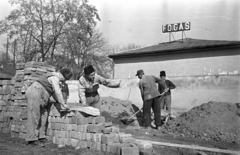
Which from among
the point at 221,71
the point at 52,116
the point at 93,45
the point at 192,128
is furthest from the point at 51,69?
the point at 93,45

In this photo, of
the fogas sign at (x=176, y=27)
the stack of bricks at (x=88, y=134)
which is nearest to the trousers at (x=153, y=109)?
the stack of bricks at (x=88, y=134)

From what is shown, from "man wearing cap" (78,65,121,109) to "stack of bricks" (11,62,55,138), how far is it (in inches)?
68.6

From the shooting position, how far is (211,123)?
713 cm

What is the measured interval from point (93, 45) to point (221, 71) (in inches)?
623

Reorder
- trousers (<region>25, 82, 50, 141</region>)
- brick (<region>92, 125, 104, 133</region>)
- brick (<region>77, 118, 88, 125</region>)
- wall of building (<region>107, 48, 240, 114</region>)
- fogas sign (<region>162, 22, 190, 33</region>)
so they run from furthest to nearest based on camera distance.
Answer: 1. fogas sign (<region>162, 22, 190, 33</region>)
2. wall of building (<region>107, 48, 240, 114</region>)
3. trousers (<region>25, 82, 50, 141</region>)
4. brick (<region>77, 118, 88, 125</region>)
5. brick (<region>92, 125, 104, 133</region>)

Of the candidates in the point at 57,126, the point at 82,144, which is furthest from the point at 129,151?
the point at 57,126

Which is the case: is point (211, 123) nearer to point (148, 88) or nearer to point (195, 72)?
point (148, 88)

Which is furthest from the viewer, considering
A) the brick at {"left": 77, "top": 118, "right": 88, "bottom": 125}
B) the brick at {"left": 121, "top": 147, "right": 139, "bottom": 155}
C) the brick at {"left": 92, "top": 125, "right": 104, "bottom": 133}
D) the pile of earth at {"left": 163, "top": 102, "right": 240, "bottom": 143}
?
the pile of earth at {"left": 163, "top": 102, "right": 240, "bottom": 143}

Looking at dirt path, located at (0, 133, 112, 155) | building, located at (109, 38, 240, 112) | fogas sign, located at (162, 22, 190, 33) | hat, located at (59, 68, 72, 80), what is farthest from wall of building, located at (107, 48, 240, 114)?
dirt path, located at (0, 133, 112, 155)

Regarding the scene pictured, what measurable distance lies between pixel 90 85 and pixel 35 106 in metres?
1.36

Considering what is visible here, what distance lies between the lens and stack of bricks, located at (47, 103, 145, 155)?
446 cm

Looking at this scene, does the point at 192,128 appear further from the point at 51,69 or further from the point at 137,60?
the point at 137,60

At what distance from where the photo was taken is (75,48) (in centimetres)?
2333

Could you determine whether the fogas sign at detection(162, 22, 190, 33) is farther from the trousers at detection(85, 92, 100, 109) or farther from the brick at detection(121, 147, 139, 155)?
the brick at detection(121, 147, 139, 155)
